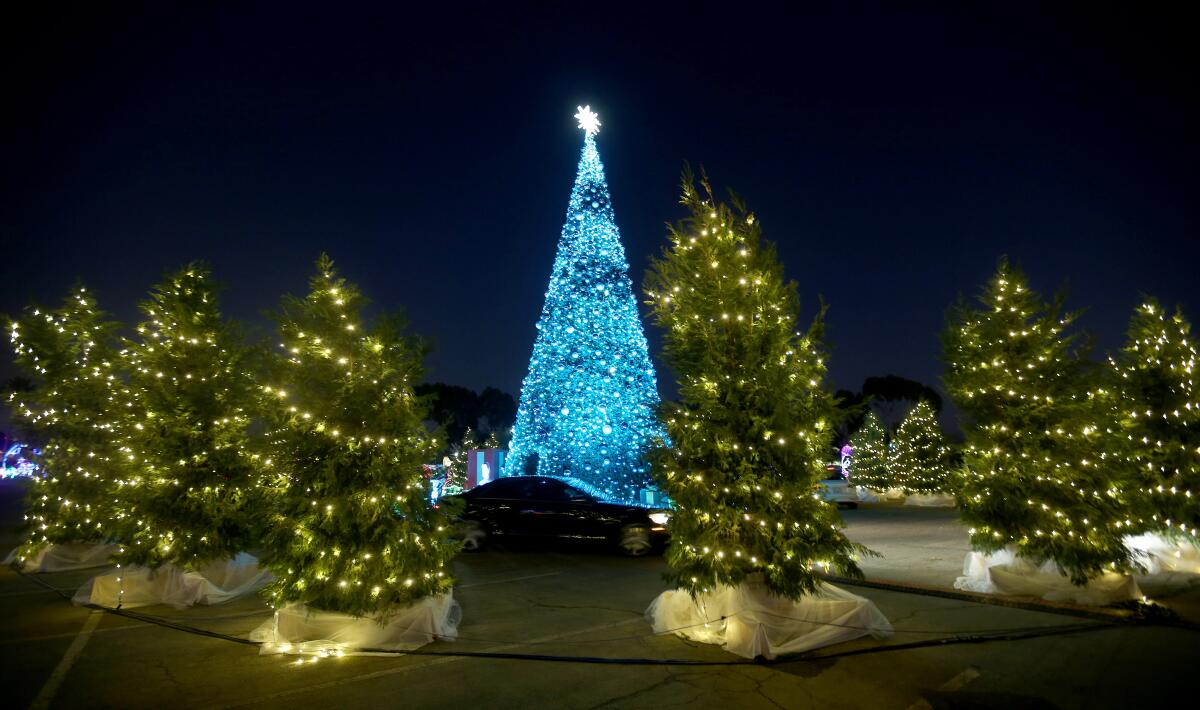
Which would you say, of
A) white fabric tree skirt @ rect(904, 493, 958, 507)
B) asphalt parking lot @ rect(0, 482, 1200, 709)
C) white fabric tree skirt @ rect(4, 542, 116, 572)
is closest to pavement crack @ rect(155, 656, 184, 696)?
asphalt parking lot @ rect(0, 482, 1200, 709)

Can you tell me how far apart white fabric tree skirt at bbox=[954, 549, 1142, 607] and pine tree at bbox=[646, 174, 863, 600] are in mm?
3024

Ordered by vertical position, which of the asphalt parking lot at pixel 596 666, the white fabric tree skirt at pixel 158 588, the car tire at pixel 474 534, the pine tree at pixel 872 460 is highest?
the pine tree at pixel 872 460

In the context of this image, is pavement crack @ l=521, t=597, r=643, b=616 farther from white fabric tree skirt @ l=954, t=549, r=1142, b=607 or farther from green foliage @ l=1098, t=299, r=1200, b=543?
green foliage @ l=1098, t=299, r=1200, b=543

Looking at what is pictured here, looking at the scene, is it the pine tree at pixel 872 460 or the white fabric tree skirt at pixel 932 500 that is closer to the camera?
the white fabric tree skirt at pixel 932 500

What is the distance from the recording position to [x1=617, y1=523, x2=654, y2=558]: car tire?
11289 millimetres

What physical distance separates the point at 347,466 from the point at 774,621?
4.40 m

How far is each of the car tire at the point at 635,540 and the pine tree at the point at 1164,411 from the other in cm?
789

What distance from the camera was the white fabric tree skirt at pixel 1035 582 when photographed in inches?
267

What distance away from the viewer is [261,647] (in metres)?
5.68

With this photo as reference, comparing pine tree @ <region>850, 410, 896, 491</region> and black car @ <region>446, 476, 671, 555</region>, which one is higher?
pine tree @ <region>850, 410, 896, 491</region>

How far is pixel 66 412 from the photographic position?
1014 cm

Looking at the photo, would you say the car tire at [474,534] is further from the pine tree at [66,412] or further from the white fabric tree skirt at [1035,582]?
the white fabric tree skirt at [1035,582]

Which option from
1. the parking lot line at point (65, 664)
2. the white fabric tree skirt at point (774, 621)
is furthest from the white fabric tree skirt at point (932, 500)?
the parking lot line at point (65, 664)

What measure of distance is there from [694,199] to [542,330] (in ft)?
33.0
